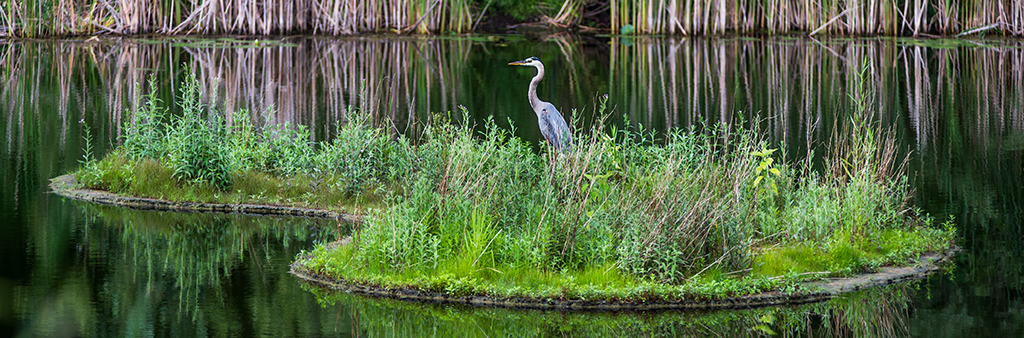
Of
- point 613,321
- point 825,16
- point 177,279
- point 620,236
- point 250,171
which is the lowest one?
point 613,321

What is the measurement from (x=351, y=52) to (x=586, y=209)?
64.4 ft

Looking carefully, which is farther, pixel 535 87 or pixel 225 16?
pixel 225 16

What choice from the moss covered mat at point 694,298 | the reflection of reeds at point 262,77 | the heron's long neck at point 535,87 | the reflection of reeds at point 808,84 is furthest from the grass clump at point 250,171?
the reflection of reeds at point 808,84

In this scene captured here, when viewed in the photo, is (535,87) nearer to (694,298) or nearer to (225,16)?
(694,298)

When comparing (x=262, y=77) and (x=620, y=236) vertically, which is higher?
(x=262, y=77)

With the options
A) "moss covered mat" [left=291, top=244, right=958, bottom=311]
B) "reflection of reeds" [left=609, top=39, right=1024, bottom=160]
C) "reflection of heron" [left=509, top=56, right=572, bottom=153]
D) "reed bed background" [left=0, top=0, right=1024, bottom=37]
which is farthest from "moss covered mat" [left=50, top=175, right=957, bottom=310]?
"reed bed background" [left=0, top=0, right=1024, bottom=37]

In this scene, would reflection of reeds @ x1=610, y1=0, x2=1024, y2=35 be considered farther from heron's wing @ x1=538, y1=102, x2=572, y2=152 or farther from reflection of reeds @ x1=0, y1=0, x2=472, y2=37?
heron's wing @ x1=538, y1=102, x2=572, y2=152

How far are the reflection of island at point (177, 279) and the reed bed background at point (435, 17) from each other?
18.5m

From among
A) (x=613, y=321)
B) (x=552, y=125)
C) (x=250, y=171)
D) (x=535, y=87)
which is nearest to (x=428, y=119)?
(x=535, y=87)

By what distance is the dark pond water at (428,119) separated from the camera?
8227 mm

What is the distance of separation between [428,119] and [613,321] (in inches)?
181

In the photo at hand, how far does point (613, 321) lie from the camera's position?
809 cm

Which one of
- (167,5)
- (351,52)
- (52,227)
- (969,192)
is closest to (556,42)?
(351,52)

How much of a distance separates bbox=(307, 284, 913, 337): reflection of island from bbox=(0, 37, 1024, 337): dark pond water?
0.02 m
